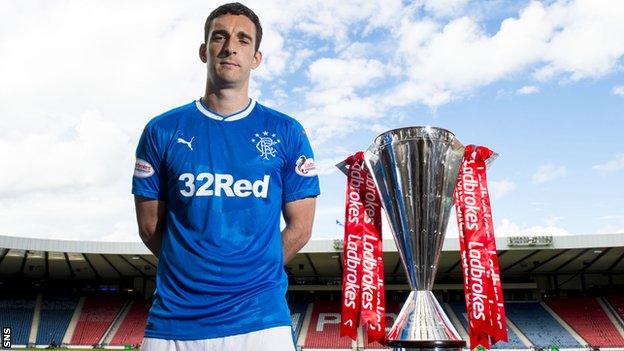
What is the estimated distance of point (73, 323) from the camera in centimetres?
4069

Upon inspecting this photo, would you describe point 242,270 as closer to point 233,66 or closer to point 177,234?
point 177,234

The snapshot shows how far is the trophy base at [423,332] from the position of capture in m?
5.40

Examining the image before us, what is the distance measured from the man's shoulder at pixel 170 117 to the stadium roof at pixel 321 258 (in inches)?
1157

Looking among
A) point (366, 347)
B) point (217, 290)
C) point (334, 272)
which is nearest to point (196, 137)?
point (217, 290)

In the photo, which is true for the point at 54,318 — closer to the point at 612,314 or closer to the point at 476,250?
the point at 476,250

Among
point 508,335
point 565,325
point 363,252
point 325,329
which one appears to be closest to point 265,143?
point 363,252

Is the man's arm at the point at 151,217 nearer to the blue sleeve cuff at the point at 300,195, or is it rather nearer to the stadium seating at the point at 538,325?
the blue sleeve cuff at the point at 300,195

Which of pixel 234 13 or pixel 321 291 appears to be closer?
pixel 234 13

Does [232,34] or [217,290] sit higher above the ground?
[232,34]

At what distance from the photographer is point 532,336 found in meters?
36.0

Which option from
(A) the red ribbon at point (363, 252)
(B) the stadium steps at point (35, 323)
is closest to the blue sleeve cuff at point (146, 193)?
(A) the red ribbon at point (363, 252)

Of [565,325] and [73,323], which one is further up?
[565,325]

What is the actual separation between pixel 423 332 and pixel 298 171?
3.66 metres

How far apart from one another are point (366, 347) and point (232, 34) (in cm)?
3549
